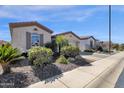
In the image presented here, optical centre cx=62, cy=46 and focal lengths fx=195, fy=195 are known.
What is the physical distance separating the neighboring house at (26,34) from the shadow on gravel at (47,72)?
5.33 m

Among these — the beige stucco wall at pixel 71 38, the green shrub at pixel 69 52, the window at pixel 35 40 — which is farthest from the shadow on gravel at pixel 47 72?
the beige stucco wall at pixel 71 38

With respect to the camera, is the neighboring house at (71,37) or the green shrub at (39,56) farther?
the neighboring house at (71,37)

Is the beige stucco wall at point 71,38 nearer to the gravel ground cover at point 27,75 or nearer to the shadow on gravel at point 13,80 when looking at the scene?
the gravel ground cover at point 27,75

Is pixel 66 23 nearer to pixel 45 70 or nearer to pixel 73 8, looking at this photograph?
pixel 73 8

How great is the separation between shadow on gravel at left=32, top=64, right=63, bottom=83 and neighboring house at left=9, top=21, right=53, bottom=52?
17.5 feet

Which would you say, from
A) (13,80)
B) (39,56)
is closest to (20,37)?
(39,56)

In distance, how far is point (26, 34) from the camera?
1471 cm

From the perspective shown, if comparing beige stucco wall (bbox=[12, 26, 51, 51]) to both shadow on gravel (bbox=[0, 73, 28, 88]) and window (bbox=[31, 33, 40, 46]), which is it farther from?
shadow on gravel (bbox=[0, 73, 28, 88])

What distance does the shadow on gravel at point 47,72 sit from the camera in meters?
7.84

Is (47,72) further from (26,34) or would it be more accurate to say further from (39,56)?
Answer: (26,34)

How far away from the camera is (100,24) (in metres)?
11.4

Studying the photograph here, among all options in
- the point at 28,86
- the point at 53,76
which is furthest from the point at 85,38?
the point at 28,86

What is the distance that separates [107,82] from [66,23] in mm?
4441

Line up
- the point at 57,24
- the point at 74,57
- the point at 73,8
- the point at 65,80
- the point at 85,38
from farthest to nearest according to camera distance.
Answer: the point at 85,38
the point at 74,57
the point at 57,24
the point at 73,8
the point at 65,80
